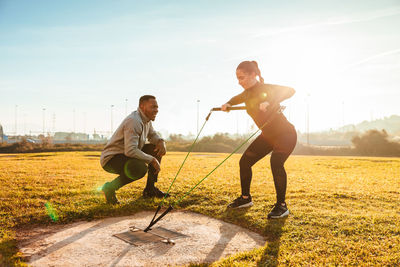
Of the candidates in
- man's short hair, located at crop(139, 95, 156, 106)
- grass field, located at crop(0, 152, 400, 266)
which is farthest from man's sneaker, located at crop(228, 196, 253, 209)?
man's short hair, located at crop(139, 95, 156, 106)

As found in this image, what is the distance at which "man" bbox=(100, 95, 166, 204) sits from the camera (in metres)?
4.92

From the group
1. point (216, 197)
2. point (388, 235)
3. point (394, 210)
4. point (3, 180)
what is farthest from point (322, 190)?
point (3, 180)

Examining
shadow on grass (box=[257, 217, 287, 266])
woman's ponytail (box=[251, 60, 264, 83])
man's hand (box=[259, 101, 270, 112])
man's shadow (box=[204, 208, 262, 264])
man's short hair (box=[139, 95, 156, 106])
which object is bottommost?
man's shadow (box=[204, 208, 262, 264])

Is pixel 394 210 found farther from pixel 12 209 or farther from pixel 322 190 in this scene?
pixel 12 209

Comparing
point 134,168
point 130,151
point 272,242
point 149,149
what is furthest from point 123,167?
point 272,242

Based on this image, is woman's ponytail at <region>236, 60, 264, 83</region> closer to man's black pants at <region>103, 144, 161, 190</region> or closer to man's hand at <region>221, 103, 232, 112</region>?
man's hand at <region>221, 103, 232, 112</region>

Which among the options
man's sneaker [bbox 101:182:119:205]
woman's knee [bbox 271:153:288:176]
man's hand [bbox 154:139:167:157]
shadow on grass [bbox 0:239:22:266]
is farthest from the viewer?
man's hand [bbox 154:139:167:157]

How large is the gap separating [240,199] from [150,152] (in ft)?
6.34

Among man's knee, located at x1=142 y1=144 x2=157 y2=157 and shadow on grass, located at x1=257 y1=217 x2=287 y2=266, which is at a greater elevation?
man's knee, located at x1=142 y1=144 x2=157 y2=157

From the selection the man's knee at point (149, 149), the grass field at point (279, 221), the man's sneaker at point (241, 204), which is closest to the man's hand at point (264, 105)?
the grass field at point (279, 221)

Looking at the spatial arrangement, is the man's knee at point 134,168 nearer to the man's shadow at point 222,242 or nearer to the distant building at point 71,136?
the man's shadow at point 222,242

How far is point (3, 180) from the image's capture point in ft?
26.6

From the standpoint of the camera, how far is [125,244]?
347cm

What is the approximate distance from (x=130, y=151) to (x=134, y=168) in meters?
0.35
